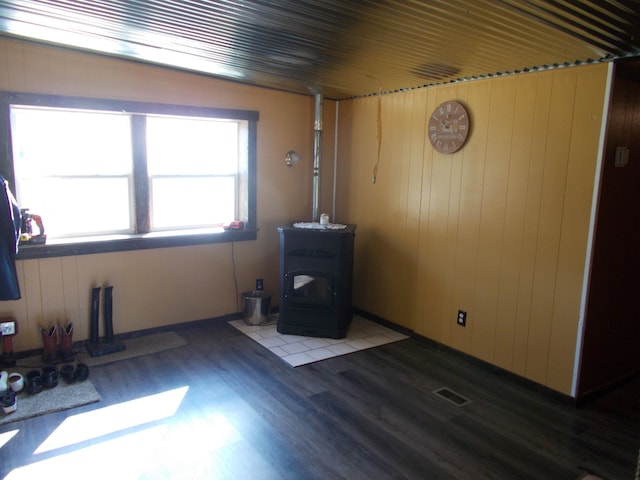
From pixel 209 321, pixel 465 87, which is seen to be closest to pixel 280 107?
pixel 465 87

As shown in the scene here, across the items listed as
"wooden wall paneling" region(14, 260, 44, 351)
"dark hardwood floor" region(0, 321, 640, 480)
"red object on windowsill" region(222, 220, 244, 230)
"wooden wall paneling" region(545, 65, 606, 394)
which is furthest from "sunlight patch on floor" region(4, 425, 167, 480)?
"wooden wall paneling" region(545, 65, 606, 394)

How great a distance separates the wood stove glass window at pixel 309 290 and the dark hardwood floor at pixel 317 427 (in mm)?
631

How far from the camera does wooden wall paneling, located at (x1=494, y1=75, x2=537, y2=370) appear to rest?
320cm

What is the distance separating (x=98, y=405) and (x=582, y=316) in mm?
3034

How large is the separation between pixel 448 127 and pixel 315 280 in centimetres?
166

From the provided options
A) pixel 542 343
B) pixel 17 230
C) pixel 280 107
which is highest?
pixel 280 107

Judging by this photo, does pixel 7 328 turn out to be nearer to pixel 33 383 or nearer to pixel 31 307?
pixel 31 307

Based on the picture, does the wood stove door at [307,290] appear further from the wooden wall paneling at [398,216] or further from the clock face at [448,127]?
the clock face at [448,127]

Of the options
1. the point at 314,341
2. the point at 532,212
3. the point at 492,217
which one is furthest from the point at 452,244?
the point at 314,341

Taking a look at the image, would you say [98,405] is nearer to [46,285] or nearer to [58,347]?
[58,347]

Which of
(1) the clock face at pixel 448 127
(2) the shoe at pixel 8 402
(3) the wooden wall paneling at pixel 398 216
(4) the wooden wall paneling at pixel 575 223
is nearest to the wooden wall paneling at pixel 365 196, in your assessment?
(3) the wooden wall paneling at pixel 398 216

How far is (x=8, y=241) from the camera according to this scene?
3.06m

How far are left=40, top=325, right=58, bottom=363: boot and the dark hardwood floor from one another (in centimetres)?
42

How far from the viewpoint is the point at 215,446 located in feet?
8.26
